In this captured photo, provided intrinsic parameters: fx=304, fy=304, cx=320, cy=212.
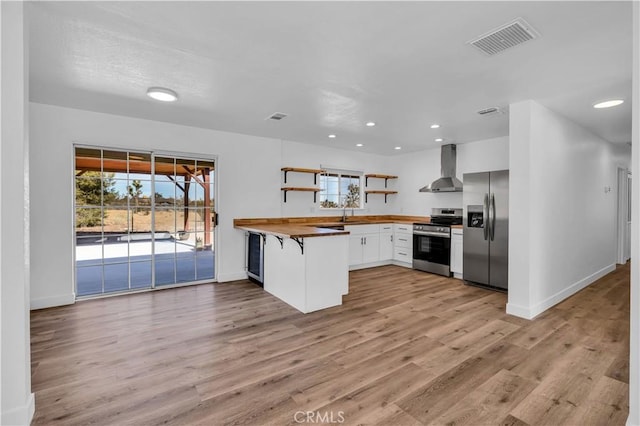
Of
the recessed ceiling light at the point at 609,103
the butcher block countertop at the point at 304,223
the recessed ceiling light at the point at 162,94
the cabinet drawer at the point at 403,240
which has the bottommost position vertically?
the cabinet drawer at the point at 403,240

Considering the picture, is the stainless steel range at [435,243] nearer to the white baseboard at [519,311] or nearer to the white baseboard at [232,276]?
the white baseboard at [519,311]

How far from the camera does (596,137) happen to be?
484 centimetres

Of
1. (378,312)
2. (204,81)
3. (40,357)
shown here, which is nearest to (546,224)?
(378,312)

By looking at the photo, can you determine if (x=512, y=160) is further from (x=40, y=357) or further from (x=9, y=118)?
(x=40, y=357)

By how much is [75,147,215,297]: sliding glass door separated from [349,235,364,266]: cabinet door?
95.9 inches

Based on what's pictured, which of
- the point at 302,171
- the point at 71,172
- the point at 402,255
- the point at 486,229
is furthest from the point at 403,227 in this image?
the point at 71,172

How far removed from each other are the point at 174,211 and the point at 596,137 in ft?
22.0

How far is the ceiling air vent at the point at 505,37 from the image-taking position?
1974mm

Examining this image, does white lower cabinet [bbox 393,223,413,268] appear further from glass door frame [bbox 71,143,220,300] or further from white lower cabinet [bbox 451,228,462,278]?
glass door frame [bbox 71,143,220,300]

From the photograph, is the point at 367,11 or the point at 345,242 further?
the point at 345,242

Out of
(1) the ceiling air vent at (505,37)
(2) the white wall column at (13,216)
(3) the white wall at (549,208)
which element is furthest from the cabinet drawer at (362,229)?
(2) the white wall column at (13,216)

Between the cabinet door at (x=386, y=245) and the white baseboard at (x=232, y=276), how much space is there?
8.98ft

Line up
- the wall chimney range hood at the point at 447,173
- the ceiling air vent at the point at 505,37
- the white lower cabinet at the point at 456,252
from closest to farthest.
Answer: the ceiling air vent at the point at 505,37 → the white lower cabinet at the point at 456,252 → the wall chimney range hood at the point at 447,173

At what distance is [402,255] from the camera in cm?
615
